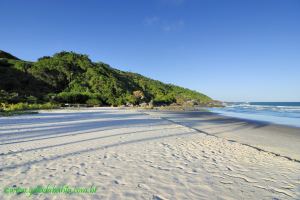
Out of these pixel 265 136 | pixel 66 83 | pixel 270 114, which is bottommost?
pixel 265 136

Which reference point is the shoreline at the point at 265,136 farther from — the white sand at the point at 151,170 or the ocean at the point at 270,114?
the ocean at the point at 270,114

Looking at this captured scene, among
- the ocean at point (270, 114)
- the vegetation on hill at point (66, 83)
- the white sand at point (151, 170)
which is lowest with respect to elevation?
the white sand at point (151, 170)

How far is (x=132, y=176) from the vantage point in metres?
4.12

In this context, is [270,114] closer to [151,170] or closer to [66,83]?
[151,170]

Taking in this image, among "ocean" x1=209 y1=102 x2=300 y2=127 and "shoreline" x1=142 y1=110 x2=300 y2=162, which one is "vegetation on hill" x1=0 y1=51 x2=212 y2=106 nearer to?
"ocean" x1=209 y1=102 x2=300 y2=127

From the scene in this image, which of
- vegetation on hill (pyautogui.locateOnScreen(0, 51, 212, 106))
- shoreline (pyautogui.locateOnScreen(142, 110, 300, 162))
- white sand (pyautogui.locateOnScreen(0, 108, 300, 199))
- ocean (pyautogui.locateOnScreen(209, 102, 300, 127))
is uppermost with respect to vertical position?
vegetation on hill (pyautogui.locateOnScreen(0, 51, 212, 106))

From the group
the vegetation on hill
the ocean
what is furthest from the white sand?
the vegetation on hill

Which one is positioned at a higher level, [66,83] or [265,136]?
[66,83]

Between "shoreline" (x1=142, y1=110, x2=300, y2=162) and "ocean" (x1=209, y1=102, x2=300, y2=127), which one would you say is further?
"ocean" (x1=209, y1=102, x2=300, y2=127)

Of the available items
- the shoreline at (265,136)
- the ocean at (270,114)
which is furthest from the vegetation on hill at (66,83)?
the shoreline at (265,136)

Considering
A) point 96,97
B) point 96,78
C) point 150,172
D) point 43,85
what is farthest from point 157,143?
point 96,78

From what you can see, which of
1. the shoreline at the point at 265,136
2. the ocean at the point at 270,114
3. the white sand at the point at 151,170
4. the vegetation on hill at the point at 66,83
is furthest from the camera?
the vegetation on hill at the point at 66,83

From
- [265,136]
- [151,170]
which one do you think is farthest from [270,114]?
[151,170]

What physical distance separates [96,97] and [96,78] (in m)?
26.5
